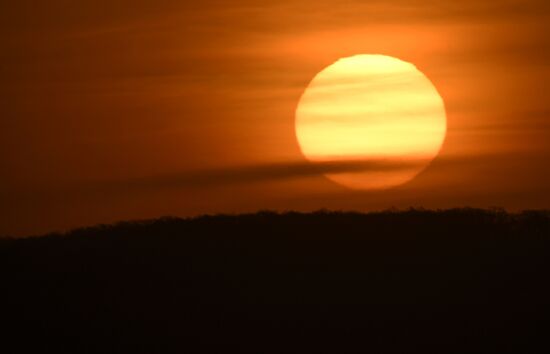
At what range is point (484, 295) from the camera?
23.1 metres

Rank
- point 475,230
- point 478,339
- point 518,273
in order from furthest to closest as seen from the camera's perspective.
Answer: point 475,230 → point 518,273 → point 478,339

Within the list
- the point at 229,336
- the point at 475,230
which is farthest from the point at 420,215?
the point at 229,336

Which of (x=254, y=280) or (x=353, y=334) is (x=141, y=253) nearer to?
(x=254, y=280)

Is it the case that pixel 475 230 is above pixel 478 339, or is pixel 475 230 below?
above

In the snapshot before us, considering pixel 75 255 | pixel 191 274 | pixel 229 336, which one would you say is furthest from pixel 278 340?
pixel 75 255

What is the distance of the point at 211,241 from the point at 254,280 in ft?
4.59

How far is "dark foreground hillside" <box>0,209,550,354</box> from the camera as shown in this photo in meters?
22.2

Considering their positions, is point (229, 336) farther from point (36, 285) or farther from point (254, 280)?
point (36, 285)

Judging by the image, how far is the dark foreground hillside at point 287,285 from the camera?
72.9ft

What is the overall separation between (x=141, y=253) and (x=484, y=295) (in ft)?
14.8

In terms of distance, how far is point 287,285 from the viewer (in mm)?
23609

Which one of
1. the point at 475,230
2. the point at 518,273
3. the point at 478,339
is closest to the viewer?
the point at 478,339

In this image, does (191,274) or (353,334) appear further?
(191,274)

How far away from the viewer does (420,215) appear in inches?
1005
